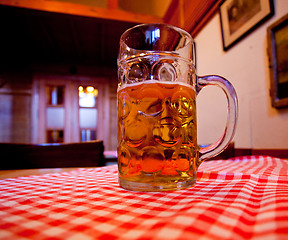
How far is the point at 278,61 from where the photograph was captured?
1.45m

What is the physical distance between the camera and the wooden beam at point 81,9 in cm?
307

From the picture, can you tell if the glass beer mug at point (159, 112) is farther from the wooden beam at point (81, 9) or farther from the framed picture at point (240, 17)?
the wooden beam at point (81, 9)

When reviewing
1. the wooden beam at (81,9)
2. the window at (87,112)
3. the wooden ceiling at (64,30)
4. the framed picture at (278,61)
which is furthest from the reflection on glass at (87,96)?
the framed picture at (278,61)

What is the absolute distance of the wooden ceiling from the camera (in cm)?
315

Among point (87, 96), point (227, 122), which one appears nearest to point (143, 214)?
point (227, 122)

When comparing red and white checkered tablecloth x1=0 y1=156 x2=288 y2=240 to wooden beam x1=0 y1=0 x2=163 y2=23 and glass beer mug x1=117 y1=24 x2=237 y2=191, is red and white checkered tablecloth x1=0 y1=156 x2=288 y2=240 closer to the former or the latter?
glass beer mug x1=117 y1=24 x2=237 y2=191

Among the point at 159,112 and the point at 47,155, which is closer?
the point at 159,112

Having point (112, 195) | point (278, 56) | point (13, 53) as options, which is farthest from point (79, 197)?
point (13, 53)

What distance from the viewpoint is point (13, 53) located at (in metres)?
5.39

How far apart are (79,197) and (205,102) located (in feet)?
7.87

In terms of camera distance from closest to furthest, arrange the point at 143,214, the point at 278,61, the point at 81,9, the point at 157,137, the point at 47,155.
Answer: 1. the point at 143,214
2. the point at 157,137
3. the point at 47,155
4. the point at 278,61
5. the point at 81,9

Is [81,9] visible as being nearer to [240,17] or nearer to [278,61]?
[240,17]

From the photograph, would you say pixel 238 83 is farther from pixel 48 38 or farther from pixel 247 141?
pixel 48 38

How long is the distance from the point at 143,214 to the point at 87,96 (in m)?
6.30
